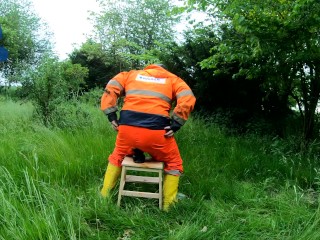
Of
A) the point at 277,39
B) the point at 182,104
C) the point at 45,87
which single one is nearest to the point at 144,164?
the point at 182,104

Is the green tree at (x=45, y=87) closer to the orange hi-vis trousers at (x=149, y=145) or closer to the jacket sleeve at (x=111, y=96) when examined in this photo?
the jacket sleeve at (x=111, y=96)

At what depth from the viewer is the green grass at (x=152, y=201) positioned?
266 cm

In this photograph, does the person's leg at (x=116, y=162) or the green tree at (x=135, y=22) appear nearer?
the person's leg at (x=116, y=162)

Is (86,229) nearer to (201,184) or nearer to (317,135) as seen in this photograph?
(201,184)

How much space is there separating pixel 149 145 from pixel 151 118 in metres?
0.28

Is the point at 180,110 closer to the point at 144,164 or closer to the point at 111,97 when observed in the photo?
the point at 144,164

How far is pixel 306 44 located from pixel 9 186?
425 cm

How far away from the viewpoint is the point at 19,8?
31.3 meters

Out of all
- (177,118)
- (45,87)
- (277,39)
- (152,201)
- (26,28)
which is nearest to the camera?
(177,118)

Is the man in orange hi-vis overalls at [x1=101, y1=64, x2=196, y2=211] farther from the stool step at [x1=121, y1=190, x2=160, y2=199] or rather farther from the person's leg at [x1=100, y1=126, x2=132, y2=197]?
the stool step at [x1=121, y1=190, x2=160, y2=199]

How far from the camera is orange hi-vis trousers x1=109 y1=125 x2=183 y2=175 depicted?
3242mm

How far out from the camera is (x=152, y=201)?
3.49 metres

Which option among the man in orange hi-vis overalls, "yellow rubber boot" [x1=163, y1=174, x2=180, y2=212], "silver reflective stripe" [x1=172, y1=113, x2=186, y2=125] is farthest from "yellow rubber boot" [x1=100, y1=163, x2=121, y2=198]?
"silver reflective stripe" [x1=172, y1=113, x2=186, y2=125]

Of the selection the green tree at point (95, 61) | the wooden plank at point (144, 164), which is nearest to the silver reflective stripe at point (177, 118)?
the wooden plank at point (144, 164)
